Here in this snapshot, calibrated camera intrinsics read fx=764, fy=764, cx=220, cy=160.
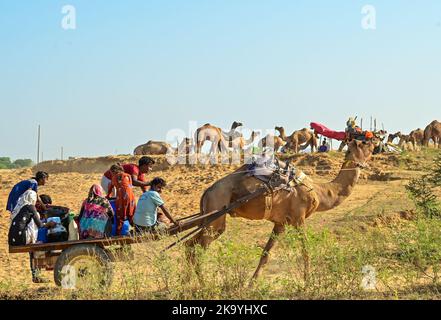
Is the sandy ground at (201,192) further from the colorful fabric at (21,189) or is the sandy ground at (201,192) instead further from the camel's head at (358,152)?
the colorful fabric at (21,189)

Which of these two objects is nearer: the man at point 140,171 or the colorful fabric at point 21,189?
the colorful fabric at point 21,189

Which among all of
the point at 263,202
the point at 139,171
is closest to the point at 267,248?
the point at 263,202

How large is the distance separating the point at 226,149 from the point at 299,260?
25038 mm

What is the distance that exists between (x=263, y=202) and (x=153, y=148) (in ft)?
96.0

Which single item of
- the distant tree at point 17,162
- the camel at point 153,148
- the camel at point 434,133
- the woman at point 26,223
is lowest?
the woman at point 26,223

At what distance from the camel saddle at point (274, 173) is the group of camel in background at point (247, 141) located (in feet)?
71.1

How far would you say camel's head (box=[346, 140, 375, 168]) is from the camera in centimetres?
1255

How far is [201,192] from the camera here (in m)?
24.0

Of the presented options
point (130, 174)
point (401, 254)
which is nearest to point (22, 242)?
point (130, 174)

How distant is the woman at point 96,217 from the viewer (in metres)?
10.2

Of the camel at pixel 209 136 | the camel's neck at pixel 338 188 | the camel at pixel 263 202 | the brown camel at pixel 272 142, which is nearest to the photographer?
the camel at pixel 263 202

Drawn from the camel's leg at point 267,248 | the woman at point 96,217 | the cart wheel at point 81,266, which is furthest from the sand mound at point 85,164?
the cart wheel at point 81,266

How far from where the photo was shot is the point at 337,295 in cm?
912

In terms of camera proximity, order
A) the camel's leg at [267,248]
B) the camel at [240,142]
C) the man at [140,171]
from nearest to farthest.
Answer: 1. the camel's leg at [267,248]
2. the man at [140,171]
3. the camel at [240,142]
